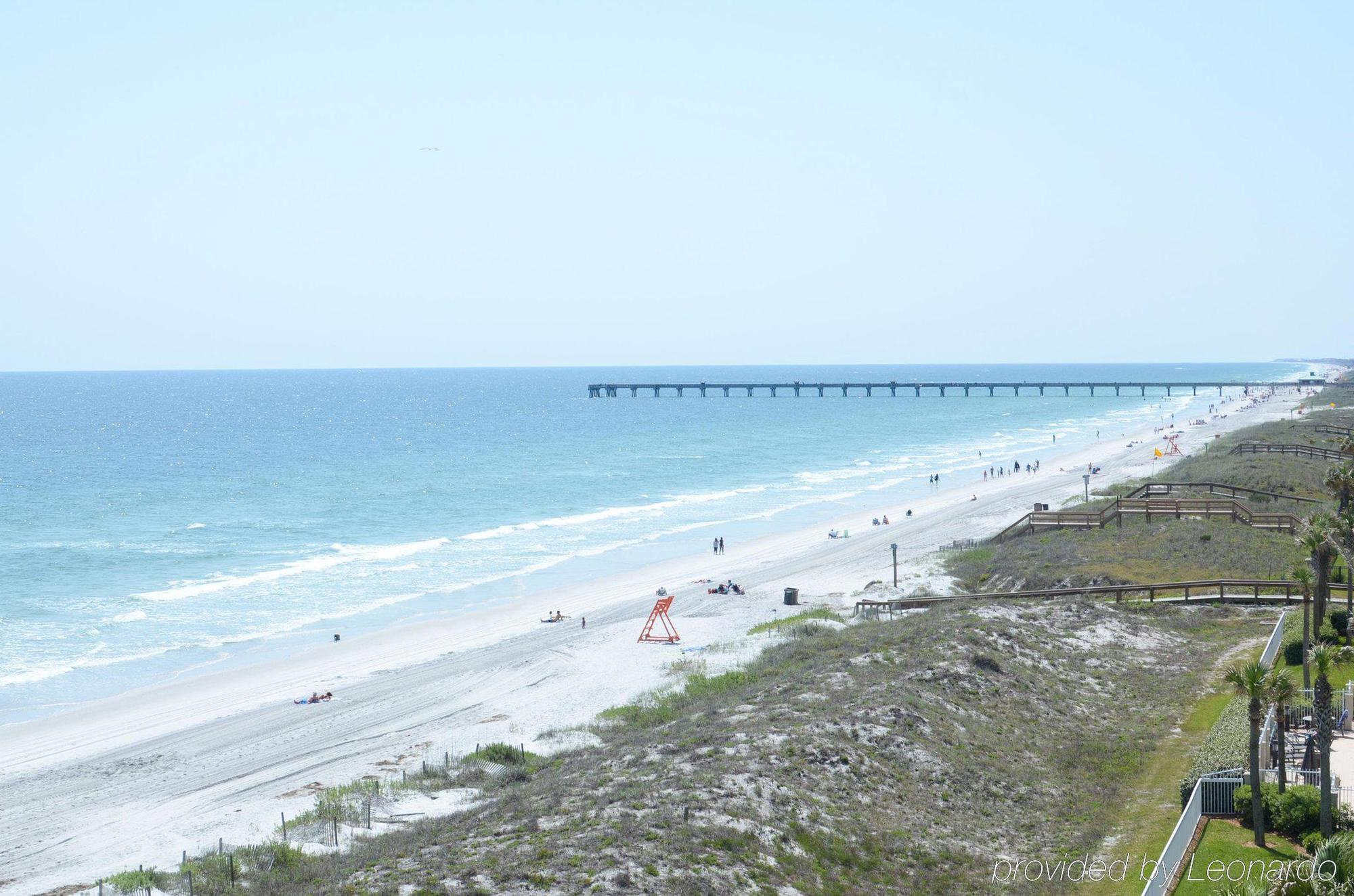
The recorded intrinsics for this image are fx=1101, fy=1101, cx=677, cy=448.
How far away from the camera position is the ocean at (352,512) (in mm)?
45688

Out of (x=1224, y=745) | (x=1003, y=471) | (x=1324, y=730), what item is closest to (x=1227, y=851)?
(x=1324, y=730)

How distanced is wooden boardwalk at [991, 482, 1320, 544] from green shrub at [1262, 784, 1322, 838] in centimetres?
3040

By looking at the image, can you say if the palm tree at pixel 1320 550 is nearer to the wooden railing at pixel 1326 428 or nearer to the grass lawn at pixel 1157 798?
the grass lawn at pixel 1157 798

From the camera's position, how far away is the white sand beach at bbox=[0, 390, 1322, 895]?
2469cm

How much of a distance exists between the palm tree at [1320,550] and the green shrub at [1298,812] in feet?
32.7

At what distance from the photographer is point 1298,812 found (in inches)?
703

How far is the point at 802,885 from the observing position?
57.2 feet

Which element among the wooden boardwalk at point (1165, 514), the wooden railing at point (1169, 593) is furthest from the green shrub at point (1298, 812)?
the wooden boardwalk at point (1165, 514)

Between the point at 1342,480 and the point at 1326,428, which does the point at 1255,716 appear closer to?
the point at 1342,480

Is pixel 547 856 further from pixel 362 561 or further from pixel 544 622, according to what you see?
pixel 362 561

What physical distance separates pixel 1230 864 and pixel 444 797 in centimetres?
1545

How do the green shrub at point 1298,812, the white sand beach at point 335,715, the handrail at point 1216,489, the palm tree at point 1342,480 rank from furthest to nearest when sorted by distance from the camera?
1. the handrail at point 1216,489
2. the palm tree at point 1342,480
3. the white sand beach at point 335,715
4. the green shrub at point 1298,812

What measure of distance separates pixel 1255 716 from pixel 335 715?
25.7m

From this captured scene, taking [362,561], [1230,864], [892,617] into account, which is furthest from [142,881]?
[362,561]
